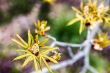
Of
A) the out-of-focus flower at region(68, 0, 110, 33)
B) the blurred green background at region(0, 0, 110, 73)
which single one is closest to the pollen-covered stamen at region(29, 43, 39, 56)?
the out-of-focus flower at region(68, 0, 110, 33)

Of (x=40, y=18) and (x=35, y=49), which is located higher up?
(x=40, y=18)

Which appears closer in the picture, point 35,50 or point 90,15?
point 35,50

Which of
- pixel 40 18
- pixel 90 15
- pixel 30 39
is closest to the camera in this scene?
pixel 30 39

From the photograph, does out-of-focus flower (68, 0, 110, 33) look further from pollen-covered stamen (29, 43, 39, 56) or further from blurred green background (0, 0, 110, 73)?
blurred green background (0, 0, 110, 73)

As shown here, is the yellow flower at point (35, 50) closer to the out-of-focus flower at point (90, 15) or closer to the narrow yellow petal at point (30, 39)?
the narrow yellow petal at point (30, 39)

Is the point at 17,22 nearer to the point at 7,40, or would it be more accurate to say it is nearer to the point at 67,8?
the point at 7,40

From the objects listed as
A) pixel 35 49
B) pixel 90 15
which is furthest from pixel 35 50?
pixel 90 15

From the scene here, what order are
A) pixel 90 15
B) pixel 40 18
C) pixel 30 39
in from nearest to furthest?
pixel 30 39 → pixel 90 15 → pixel 40 18

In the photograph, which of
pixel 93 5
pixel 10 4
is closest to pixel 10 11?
pixel 10 4

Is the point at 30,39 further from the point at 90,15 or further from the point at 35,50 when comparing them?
the point at 90,15
